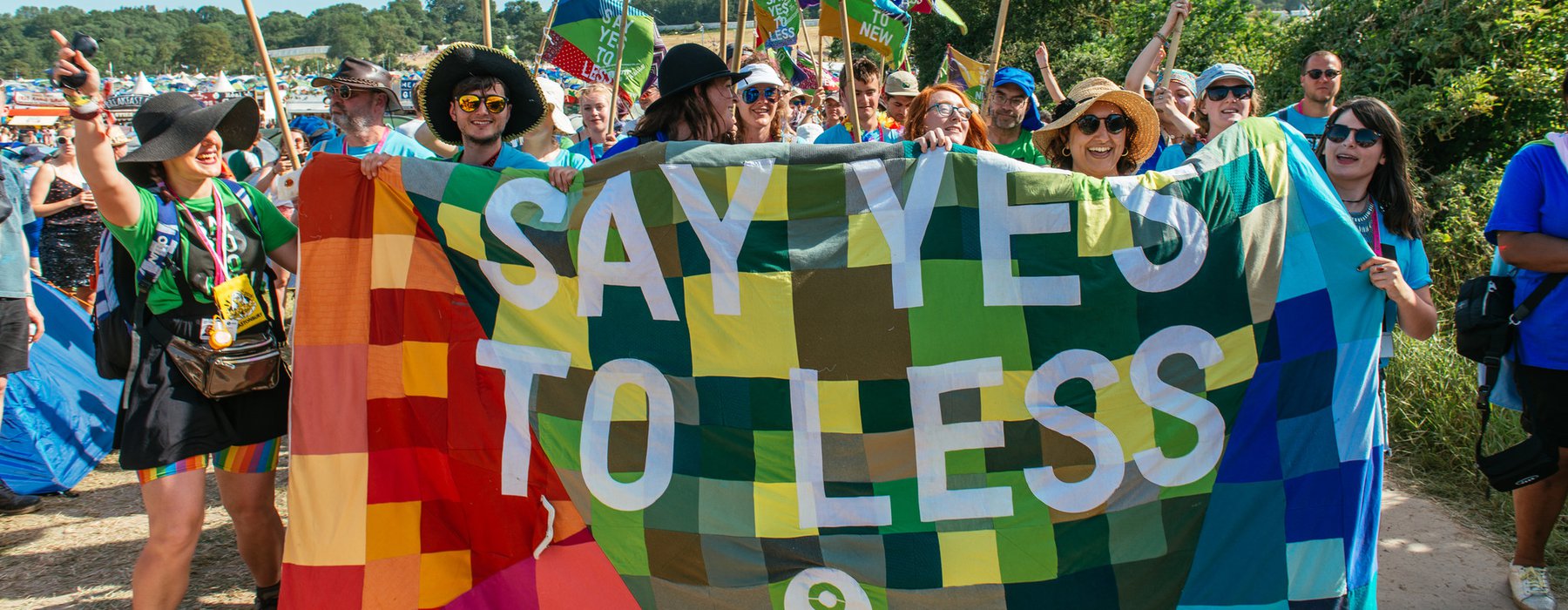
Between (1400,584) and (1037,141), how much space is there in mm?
2078

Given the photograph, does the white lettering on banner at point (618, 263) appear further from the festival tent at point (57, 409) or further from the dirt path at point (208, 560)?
the festival tent at point (57, 409)

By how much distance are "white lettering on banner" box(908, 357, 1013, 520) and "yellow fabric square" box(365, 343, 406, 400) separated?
1549 millimetres

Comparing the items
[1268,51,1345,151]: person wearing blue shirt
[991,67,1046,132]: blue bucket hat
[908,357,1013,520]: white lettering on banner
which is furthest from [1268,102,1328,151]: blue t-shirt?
[908,357,1013,520]: white lettering on banner

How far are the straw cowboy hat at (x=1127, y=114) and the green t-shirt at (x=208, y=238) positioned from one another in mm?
2705

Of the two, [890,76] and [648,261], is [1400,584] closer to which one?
[648,261]

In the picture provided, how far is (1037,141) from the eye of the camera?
397cm

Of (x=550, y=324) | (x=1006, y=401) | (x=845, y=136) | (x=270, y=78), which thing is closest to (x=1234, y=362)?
(x=1006, y=401)

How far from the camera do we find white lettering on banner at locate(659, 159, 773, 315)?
297cm

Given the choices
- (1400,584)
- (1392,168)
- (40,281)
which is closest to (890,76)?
(1392,168)

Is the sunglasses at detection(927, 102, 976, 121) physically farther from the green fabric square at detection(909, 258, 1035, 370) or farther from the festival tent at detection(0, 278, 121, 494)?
the festival tent at detection(0, 278, 121, 494)

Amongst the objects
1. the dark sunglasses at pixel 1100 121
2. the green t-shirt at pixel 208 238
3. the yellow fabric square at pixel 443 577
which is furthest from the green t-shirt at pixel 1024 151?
the green t-shirt at pixel 208 238

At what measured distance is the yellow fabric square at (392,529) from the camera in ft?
10.0

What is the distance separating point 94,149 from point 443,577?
1.53 metres

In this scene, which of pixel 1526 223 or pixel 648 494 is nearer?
pixel 648 494
